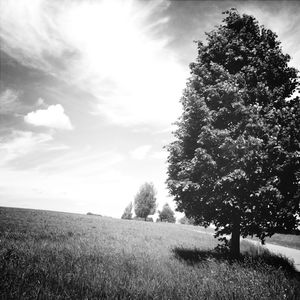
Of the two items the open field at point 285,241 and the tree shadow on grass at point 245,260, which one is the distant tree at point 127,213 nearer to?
the open field at point 285,241

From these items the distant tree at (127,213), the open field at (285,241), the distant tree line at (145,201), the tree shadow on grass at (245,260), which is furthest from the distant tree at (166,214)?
the tree shadow on grass at (245,260)

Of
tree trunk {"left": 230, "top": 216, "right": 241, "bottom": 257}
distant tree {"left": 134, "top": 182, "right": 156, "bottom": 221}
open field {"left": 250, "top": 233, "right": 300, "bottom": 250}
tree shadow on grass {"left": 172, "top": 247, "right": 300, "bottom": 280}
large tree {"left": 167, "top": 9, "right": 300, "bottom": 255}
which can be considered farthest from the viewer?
distant tree {"left": 134, "top": 182, "right": 156, "bottom": 221}

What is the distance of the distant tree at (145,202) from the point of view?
65312 mm

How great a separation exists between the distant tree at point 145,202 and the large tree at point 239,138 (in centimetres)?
5575

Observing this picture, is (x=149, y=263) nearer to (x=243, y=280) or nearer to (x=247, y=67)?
(x=243, y=280)

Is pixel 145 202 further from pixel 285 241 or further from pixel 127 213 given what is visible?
pixel 285 241

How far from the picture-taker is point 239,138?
896 centimetres

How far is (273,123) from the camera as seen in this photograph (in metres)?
9.54

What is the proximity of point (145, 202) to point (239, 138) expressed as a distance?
2312 inches

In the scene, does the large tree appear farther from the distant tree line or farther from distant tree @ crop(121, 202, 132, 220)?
distant tree @ crop(121, 202, 132, 220)

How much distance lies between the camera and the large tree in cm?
884

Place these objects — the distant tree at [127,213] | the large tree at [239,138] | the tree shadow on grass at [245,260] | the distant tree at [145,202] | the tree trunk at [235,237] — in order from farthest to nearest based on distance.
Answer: the distant tree at [127,213] → the distant tree at [145,202] → the tree trunk at [235,237] → the large tree at [239,138] → the tree shadow on grass at [245,260]

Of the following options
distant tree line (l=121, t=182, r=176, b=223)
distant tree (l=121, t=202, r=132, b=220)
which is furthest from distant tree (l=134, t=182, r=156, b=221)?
distant tree (l=121, t=202, r=132, b=220)

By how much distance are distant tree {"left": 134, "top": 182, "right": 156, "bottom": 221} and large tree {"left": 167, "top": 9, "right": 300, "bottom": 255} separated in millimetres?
55750
